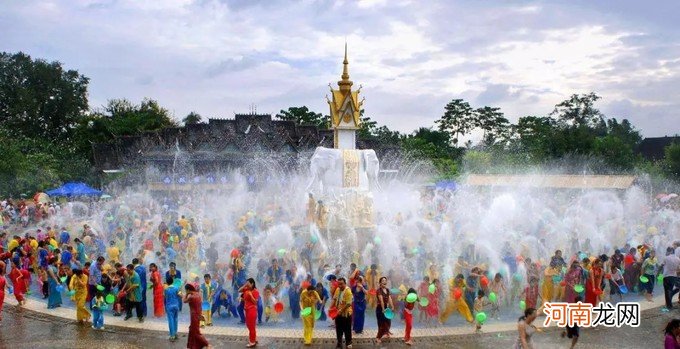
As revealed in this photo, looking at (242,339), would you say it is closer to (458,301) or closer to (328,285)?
(328,285)

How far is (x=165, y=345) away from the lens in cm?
1117

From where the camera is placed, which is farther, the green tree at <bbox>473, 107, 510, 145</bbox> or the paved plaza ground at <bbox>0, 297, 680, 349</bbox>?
the green tree at <bbox>473, 107, 510, 145</bbox>

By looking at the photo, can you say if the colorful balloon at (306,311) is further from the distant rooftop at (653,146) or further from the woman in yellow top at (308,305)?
the distant rooftop at (653,146)

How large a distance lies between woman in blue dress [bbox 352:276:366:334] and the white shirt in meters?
7.53

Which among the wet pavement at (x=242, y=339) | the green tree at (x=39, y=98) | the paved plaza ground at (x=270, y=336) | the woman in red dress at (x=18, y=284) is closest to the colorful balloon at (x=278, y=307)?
the paved plaza ground at (x=270, y=336)

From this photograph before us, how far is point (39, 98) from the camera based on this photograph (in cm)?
6400

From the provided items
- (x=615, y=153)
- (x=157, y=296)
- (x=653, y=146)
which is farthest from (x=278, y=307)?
(x=653, y=146)

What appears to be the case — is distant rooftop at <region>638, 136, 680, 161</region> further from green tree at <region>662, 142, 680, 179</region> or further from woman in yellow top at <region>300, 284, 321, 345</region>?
woman in yellow top at <region>300, 284, 321, 345</region>

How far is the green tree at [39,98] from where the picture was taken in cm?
6212

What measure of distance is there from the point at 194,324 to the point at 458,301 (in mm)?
5750

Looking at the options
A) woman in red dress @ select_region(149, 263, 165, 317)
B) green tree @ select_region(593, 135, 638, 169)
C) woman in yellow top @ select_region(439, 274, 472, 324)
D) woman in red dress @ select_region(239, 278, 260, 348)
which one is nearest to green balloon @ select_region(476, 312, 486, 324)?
woman in yellow top @ select_region(439, 274, 472, 324)

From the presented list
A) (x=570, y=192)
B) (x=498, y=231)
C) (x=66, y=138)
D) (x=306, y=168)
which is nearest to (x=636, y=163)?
(x=570, y=192)

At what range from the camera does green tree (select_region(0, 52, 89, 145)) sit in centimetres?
6212

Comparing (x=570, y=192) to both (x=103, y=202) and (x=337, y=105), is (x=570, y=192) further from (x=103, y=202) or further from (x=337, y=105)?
(x=103, y=202)
